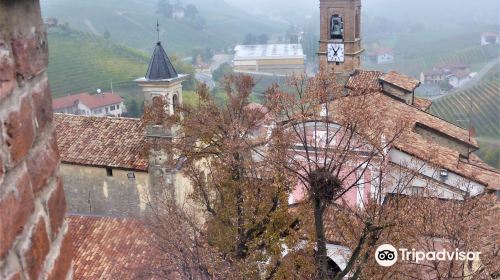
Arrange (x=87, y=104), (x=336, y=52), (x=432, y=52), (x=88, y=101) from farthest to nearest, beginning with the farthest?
(x=432, y=52) → (x=88, y=101) → (x=87, y=104) → (x=336, y=52)

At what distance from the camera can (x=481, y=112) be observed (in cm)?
4322

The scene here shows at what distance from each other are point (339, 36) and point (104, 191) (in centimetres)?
1444

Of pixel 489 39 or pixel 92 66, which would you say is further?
pixel 489 39

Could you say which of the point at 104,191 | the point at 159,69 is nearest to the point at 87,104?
the point at 104,191

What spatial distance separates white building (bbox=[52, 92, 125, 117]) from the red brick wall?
160 ft

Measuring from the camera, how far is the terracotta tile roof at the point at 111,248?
548 inches

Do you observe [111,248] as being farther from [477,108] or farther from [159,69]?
[477,108]

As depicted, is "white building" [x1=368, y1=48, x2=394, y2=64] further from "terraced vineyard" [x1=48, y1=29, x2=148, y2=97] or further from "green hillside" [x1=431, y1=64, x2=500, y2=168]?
"green hillside" [x1=431, y1=64, x2=500, y2=168]

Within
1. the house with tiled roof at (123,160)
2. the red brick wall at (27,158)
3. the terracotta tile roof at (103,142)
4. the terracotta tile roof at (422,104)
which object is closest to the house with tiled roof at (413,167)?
the terracotta tile roof at (422,104)

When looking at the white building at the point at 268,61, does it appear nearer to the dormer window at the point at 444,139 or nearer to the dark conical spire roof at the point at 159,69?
the dormer window at the point at 444,139

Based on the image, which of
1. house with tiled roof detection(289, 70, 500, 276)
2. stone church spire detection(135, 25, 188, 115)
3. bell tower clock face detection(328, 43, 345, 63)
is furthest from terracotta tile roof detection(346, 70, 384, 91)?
stone church spire detection(135, 25, 188, 115)

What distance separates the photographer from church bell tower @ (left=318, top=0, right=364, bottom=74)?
25.2 metres

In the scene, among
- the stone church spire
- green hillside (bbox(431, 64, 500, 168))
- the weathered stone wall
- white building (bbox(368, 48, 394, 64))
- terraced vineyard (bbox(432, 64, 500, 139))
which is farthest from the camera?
white building (bbox(368, 48, 394, 64))

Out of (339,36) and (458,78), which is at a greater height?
(339,36)
